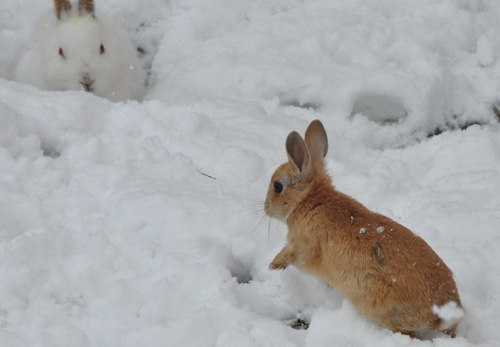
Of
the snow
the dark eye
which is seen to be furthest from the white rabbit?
the snow

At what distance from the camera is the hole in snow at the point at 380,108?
472 cm

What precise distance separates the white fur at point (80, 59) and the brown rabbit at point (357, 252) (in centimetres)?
248

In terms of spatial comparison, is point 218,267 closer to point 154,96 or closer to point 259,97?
point 259,97

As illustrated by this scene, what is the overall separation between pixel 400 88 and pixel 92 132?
92.3 inches

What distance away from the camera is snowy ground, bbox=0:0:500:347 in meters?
2.92

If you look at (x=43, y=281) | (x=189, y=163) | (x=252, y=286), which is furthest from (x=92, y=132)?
(x=252, y=286)

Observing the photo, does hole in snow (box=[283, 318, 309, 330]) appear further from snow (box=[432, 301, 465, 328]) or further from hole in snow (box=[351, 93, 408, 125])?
hole in snow (box=[351, 93, 408, 125])

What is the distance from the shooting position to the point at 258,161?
4.01m

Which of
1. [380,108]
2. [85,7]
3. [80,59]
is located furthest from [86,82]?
[380,108]

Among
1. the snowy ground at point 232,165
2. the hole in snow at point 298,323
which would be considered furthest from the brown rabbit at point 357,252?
the hole in snow at point 298,323

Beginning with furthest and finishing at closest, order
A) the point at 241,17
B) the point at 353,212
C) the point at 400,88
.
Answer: the point at 241,17, the point at 400,88, the point at 353,212

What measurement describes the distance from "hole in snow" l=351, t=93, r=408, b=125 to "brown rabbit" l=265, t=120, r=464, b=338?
1567mm

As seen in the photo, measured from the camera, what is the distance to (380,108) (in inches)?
188

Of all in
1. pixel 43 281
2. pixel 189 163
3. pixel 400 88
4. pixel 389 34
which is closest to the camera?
pixel 43 281
